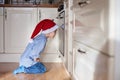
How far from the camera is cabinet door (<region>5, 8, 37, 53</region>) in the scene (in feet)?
11.5

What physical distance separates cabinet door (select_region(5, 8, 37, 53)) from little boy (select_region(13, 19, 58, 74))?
0.56 m

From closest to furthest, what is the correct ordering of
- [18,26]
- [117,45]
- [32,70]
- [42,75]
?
1. [117,45]
2. [42,75]
3. [32,70]
4. [18,26]

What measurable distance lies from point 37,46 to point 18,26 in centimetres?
72

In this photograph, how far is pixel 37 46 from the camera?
3.00 m

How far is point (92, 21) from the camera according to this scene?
3.94 feet

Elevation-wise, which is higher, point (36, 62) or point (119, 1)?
point (119, 1)

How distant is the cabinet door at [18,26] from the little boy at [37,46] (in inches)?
21.9

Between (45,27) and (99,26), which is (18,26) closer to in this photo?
(45,27)

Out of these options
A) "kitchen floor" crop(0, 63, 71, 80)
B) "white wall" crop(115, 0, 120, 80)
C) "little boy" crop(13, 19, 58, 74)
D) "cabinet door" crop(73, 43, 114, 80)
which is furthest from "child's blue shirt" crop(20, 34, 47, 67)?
"white wall" crop(115, 0, 120, 80)

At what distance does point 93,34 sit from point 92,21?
3.0 inches

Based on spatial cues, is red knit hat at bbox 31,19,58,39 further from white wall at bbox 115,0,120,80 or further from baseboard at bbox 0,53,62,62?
white wall at bbox 115,0,120,80

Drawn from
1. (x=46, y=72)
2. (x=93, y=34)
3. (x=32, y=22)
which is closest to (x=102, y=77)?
(x=93, y=34)

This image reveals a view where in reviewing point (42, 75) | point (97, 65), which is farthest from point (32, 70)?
point (97, 65)

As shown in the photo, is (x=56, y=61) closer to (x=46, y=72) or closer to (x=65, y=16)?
(x=46, y=72)
